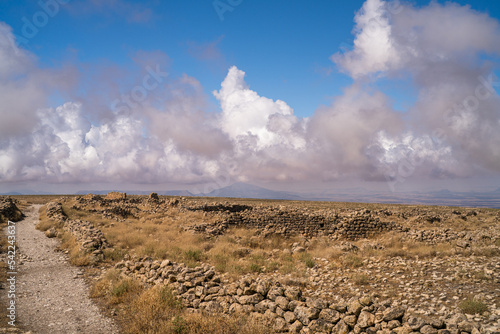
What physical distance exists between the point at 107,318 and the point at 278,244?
Answer: 45.2 feet

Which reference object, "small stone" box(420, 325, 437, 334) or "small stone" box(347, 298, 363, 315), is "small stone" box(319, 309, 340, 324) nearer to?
"small stone" box(347, 298, 363, 315)

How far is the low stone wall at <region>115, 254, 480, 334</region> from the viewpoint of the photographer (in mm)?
5258

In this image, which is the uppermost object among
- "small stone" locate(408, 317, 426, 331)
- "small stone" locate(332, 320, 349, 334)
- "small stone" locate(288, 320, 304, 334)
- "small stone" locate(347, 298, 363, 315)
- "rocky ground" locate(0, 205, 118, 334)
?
"small stone" locate(408, 317, 426, 331)

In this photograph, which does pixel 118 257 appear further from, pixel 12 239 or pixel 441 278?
pixel 441 278

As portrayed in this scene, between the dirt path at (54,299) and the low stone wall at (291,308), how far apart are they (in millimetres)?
2187

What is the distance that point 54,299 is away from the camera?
8469 mm

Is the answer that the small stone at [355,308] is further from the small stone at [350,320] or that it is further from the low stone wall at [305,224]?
the low stone wall at [305,224]

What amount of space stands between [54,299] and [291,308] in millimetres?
7735

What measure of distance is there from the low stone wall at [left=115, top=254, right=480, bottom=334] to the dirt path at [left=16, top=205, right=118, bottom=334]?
86.1 inches

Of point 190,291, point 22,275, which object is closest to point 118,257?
point 22,275

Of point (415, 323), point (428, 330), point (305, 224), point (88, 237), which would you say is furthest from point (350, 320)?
point (305, 224)

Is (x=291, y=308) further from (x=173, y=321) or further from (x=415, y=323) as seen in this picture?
(x=173, y=321)

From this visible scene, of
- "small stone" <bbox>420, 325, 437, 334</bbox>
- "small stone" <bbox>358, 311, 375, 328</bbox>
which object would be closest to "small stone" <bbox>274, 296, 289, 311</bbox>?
"small stone" <bbox>358, 311, 375, 328</bbox>

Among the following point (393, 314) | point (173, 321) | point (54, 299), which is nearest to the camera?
point (393, 314)
